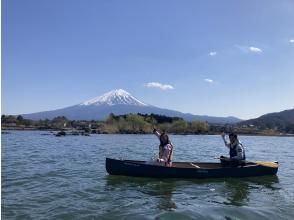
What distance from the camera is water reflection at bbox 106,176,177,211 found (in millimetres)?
15902

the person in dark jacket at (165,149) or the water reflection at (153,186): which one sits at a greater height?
the person in dark jacket at (165,149)

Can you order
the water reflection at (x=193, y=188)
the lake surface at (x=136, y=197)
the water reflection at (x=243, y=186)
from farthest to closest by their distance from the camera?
the water reflection at (x=243, y=186), the water reflection at (x=193, y=188), the lake surface at (x=136, y=197)

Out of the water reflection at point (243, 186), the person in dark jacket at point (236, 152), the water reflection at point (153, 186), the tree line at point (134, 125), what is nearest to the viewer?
the water reflection at point (153, 186)

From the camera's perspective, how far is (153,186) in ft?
64.5

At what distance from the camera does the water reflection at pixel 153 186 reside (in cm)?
1590

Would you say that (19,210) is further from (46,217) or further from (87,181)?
(87,181)

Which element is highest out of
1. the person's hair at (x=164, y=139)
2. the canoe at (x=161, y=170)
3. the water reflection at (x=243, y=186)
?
the person's hair at (x=164, y=139)

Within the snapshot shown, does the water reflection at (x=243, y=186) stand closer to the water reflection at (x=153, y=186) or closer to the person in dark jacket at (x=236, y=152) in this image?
the person in dark jacket at (x=236, y=152)

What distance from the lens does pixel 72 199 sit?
15609mm

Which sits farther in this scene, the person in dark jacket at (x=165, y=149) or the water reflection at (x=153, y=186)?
the person in dark jacket at (x=165, y=149)

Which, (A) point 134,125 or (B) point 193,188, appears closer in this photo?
(B) point 193,188

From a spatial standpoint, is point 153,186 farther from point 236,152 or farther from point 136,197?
point 236,152

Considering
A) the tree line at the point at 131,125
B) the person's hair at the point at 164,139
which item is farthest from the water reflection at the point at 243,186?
the tree line at the point at 131,125

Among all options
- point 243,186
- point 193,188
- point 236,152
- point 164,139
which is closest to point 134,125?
point 236,152
